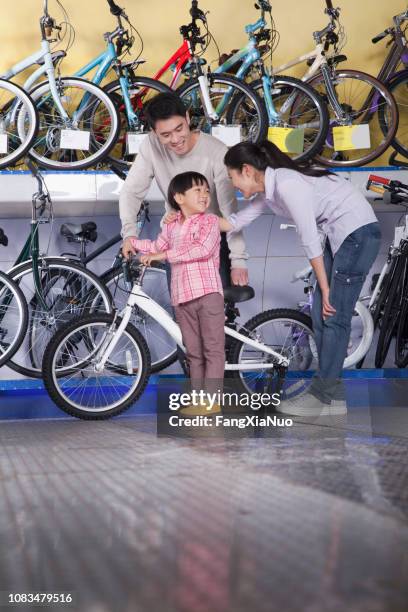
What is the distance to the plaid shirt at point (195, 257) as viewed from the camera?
10.8 ft

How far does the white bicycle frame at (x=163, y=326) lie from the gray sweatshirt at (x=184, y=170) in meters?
0.29

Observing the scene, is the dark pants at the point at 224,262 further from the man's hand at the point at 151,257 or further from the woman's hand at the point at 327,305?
the woman's hand at the point at 327,305

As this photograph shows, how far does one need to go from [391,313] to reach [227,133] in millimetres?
1372

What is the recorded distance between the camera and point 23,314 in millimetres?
3957

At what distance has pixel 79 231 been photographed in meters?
4.49

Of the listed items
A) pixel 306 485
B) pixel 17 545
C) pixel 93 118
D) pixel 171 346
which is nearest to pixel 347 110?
pixel 93 118

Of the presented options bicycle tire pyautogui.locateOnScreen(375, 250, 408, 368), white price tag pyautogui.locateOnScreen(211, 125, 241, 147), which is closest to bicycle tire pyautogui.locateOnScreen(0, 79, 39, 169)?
white price tag pyautogui.locateOnScreen(211, 125, 241, 147)

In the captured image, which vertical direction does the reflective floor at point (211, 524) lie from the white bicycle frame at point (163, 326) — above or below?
below

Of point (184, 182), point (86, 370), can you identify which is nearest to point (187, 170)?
point (184, 182)

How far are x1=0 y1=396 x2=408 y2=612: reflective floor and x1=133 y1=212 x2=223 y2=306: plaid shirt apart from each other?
2.68ft

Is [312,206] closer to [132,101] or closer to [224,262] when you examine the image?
[224,262]

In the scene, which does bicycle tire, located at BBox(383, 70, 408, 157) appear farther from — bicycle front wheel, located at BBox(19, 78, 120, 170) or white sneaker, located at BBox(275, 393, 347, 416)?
white sneaker, located at BBox(275, 393, 347, 416)

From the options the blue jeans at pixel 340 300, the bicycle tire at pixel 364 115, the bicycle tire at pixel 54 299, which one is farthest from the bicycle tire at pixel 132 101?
the blue jeans at pixel 340 300

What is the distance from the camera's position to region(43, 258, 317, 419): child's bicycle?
3475 mm
